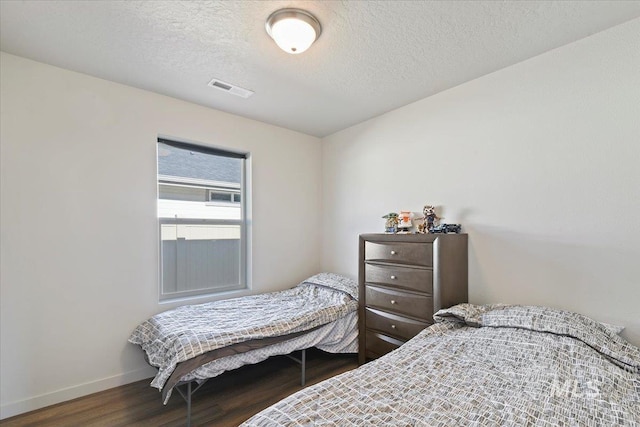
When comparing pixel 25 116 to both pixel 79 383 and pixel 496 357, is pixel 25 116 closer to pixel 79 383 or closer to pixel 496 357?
pixel 79 383

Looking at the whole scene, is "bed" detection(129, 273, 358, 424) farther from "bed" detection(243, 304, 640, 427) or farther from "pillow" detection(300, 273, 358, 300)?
"bed" detection(243, 304, 640, 427)

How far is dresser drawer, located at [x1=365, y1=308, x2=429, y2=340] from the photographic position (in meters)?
2.31

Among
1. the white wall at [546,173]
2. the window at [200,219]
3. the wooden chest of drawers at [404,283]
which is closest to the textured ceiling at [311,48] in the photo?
the white wall at [546,173]

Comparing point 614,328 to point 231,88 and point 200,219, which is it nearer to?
point 231,88

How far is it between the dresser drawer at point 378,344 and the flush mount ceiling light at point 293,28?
237cm

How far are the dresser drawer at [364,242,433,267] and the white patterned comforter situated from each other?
1.78ft

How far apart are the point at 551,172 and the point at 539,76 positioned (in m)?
0.72

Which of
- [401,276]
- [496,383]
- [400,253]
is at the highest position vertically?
[400,253]

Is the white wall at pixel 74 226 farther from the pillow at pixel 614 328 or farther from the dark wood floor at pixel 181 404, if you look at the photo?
the pillow at pixel 614 328

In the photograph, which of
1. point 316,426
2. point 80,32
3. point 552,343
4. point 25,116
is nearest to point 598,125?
point 552,343

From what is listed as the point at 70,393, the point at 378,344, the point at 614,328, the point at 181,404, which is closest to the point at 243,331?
the point at 181,404

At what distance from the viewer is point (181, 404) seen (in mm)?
2188

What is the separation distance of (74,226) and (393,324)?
2754 millimetres
